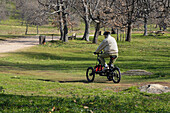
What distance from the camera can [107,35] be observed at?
13562 mm

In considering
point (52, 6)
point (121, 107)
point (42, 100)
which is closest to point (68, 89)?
point (42, 100)

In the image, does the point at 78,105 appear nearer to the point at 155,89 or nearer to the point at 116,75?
the point at 155,89

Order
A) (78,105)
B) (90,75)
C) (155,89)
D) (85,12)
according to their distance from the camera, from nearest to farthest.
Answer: (78,105), (155,89), (90,75), (85,12)

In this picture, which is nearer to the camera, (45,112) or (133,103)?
(45,112)

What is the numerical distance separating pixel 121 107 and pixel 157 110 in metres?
0.95

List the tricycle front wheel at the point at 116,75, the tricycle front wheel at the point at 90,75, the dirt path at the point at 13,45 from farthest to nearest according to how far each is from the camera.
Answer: the dirt path at the point at 13,45 < the tricycle front wheel at the point at 90,75 < the tricycle front wheel at the point at 116,75

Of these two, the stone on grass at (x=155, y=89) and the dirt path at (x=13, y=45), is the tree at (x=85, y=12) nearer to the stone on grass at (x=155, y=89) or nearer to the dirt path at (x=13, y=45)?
the dirt path at (x=13, y=45)

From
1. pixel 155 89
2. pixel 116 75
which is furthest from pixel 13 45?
pixel 155 89

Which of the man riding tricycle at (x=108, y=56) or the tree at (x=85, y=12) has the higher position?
the tree at (x=85, y=12)

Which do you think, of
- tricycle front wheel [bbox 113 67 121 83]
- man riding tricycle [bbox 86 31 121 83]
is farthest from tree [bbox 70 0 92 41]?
tricycle front wheel [bbox 113 67 121 83]

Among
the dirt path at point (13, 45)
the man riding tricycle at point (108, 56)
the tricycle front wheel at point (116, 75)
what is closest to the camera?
the man riding tricycle at point (108, 56)

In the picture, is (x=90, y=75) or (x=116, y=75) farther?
(x=90, y=75)

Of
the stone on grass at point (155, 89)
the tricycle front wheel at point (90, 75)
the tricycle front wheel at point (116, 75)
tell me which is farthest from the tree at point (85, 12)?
the stone on grass at point (155, 89)

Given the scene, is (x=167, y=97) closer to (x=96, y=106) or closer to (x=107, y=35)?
(x=96, y=106)
